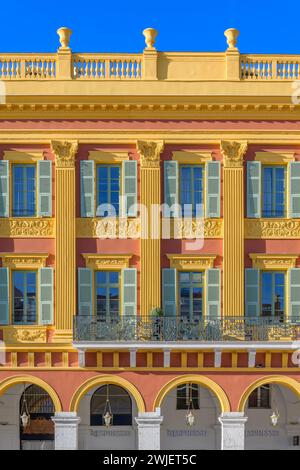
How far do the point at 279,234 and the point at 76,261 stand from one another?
7.86m

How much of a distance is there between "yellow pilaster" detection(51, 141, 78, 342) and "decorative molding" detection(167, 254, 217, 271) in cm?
383

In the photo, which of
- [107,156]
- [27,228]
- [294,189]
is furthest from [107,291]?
[294,189]

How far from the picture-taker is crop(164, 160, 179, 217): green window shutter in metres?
39.5

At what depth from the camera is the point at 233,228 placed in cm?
3931

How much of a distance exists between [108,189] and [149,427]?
9.19 m

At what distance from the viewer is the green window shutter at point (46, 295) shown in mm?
39094

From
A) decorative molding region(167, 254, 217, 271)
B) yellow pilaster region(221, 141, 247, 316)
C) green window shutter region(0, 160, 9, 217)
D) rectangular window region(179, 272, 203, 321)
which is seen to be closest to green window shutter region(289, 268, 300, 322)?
yellow pilaster region(221, 141, 247, 316)

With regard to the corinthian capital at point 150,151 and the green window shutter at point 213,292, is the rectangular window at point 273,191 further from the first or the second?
the corinthian capital at point 150,151

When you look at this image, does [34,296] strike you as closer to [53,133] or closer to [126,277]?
[126,277]

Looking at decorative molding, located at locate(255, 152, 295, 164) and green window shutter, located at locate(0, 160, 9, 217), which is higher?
decorative molding, located at locate(255, 152, 295, 164)

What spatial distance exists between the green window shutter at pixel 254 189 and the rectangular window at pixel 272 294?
7.90 ft

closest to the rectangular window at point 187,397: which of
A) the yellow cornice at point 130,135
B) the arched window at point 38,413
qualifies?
the arched window at point 38,413

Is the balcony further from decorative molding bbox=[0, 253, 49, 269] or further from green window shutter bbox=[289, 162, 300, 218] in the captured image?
green window shutter bbox=[289, 162, 300, 218]

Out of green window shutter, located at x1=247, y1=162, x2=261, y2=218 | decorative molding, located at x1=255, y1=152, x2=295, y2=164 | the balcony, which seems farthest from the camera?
decorative molding, located at x1=255, y1=152, x2=295, y2=164
